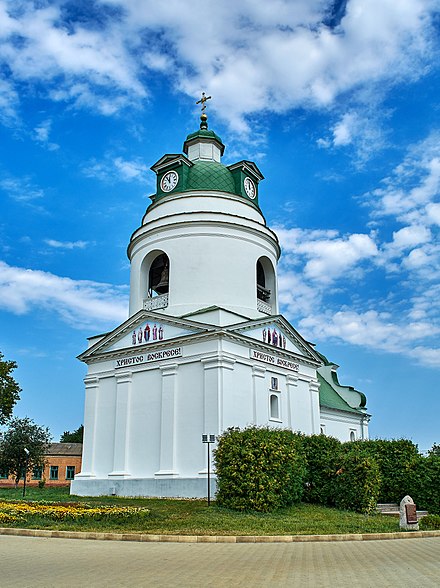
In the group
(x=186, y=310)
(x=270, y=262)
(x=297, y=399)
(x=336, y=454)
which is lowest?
(x=336, y=454)

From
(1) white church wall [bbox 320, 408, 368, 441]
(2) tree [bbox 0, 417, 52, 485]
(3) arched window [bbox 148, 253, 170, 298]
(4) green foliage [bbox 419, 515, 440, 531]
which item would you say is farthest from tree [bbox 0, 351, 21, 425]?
(4) green foliage [bbox 419, 515, 440, 531]

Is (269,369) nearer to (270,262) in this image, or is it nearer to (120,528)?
(270,262)

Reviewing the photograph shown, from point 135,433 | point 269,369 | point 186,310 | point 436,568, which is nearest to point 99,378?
point 135,433

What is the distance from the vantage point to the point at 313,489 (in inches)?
923

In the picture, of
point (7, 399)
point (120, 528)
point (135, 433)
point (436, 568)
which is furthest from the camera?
point (7, 399)

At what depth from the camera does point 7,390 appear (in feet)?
127

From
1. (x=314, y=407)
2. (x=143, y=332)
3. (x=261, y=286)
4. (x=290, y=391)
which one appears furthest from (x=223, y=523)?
(x=261, y=286)

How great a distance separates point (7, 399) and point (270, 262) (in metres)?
19.3

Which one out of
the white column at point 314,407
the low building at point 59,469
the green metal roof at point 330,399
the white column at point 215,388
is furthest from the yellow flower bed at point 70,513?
the low building at point 59,469

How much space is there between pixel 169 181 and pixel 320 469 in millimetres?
18198

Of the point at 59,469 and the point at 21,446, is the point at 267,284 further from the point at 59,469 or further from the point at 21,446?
the point at 59,469

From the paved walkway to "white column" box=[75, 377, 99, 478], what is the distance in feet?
49.7

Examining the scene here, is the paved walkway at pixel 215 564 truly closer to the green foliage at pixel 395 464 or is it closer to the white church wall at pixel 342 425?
the green foliage at pixel 395 464

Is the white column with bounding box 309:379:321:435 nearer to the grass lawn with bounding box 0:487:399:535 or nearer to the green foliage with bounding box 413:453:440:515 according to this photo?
Answer: the green foliage with bounding box 413:453:440:515
